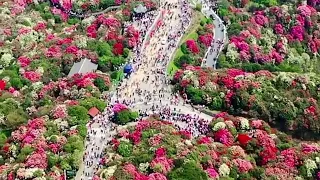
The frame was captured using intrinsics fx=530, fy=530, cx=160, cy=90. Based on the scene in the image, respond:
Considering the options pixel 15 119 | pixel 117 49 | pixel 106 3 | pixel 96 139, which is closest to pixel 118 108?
pixel 96 139

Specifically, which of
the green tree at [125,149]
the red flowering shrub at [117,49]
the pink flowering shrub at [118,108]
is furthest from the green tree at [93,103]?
the red flowering shrub at [117,49]

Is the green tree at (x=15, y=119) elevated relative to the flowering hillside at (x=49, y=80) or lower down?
lower down

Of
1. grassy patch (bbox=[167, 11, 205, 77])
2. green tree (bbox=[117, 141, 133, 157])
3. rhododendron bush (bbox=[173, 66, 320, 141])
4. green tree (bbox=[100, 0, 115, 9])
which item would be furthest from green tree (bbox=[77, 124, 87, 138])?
green tree (bbox=[100, 0, 115, 9])

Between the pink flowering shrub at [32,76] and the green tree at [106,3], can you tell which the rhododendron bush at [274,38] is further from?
the pink flowering shrub at [32,76]

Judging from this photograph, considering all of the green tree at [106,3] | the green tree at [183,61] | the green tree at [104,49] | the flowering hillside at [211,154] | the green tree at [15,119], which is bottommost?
the green tree at [15,119]

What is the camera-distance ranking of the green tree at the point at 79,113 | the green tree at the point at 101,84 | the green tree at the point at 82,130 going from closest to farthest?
the green tree at the point at 82,130, the green tree at the point at 79,113, the green tree at the point at 101,84

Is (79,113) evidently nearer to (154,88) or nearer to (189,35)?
(154,88)

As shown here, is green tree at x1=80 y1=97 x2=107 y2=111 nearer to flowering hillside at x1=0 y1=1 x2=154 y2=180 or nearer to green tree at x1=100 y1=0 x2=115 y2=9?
flowering hillside at x1=0 y1=1 x2=154 y2=180
